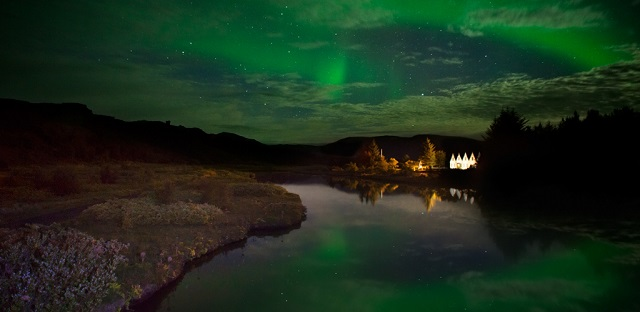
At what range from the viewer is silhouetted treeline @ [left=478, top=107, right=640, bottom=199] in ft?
148

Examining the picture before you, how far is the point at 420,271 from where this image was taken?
1833cm

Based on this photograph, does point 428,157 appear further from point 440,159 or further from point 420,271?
point 420,271

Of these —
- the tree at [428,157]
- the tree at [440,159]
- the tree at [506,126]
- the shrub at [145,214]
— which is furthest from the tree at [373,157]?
the shrub at [145,214]

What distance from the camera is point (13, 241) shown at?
39.3 ft

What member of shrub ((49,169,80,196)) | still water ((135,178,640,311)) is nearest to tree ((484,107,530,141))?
still water ((135,178,640,311))

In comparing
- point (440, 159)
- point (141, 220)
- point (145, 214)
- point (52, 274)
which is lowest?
point (141, 220)

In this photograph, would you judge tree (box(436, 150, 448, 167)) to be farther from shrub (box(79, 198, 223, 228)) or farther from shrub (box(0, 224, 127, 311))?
shrub (box(0, 224, 127, 311))

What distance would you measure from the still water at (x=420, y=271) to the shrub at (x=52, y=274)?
2852 mm

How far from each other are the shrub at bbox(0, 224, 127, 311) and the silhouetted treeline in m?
51.1

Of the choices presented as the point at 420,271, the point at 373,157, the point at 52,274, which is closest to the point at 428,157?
the point at 373,157

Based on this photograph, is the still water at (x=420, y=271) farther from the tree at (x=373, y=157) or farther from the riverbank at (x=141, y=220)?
the tree at (x=373, y=157)

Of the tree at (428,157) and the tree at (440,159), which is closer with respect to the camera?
the tree at (428,157)

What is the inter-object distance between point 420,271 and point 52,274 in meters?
14.8

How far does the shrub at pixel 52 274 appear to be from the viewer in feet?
32.8
